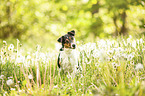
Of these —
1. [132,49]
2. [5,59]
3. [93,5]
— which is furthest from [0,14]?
[132,49]

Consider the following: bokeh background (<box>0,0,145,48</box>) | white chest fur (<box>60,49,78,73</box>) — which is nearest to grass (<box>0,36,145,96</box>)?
white chest fur (<box>60,49,78,73</box>)

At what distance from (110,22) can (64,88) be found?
34.9 ft

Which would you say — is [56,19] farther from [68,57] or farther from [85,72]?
[85,72]

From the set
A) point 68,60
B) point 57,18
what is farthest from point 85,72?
point 57,18

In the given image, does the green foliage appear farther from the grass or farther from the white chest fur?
the grass

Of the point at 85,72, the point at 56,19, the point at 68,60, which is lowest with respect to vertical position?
the point at 85,72

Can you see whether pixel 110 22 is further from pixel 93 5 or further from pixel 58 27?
pixel 58 27

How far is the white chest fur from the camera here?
4.39 meters

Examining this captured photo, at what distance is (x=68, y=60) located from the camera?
14.5 ft

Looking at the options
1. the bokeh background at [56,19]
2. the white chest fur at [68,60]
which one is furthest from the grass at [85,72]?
the bokeh background at [56,19]

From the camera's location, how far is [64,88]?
129 inches

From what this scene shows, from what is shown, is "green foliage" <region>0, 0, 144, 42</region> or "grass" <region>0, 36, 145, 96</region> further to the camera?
"green foliage" <region>0, 0, 144, 42</region>

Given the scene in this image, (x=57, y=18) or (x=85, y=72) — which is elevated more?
(x=57, y=18)

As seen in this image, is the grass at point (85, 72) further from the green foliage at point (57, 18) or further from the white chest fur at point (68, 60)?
the green foliage at point (57, 18)
